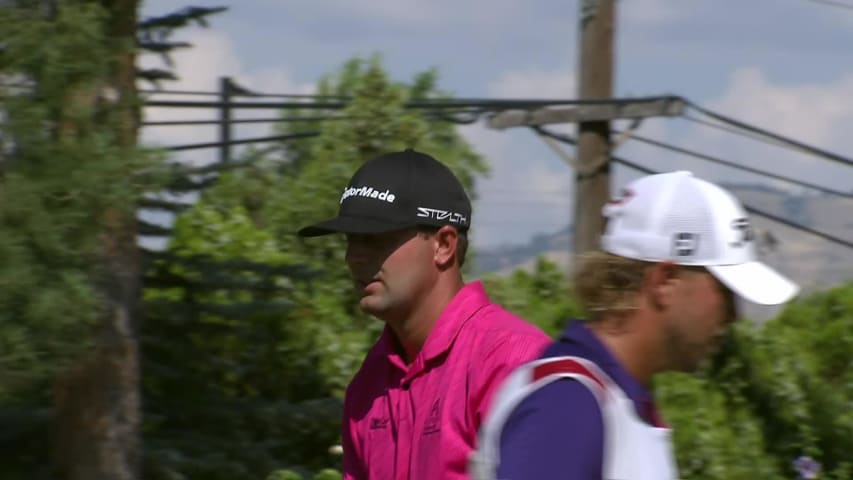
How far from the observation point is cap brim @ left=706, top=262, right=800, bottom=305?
7.99 ft

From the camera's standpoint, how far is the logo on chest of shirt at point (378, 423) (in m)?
3.27

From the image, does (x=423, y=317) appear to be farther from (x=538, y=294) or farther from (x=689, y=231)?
(x=538, y=294)

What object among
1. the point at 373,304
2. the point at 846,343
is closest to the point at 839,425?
the point at 846,343

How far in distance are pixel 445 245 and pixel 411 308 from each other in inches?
5.7

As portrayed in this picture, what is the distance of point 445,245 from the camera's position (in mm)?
3293

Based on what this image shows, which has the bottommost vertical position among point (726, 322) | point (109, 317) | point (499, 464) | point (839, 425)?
point (839, 425)

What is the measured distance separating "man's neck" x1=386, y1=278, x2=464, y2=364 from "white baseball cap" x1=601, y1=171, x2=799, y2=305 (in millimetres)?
805

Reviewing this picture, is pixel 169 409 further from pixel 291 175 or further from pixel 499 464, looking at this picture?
pixel 499 464

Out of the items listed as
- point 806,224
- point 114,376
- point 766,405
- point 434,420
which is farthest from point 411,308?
point 806,224

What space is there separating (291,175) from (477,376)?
254 inches

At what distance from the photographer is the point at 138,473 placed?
18.5ft

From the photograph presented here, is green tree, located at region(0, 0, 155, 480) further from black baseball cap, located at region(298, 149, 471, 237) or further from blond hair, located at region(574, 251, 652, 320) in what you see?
blond hair, located at region(574, 251, 652, 320)

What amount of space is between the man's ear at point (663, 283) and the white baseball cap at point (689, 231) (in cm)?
1

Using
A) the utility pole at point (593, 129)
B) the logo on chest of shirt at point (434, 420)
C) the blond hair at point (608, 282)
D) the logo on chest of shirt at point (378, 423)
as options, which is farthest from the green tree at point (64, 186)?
the utility pole at point (593, 129)
